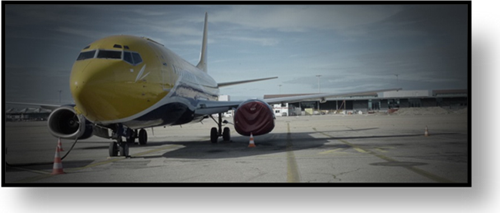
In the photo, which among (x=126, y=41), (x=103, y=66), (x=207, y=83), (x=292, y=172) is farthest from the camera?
(x=207, y=83)

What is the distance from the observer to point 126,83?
1057 centimetres

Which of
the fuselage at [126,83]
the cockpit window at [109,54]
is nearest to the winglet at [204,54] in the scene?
the fuselage at [126,83]

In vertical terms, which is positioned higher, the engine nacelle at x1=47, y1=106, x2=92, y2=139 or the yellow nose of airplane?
the yellow nose of airplane

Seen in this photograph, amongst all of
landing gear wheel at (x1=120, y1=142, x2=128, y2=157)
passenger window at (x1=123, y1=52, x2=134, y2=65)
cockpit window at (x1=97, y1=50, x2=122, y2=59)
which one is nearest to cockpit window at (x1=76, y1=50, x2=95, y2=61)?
cockpit window at (x1=97, y1=50, x2=122, y2=59)

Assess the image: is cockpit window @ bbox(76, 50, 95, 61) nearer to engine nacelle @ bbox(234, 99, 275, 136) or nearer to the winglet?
engine nacelle @ bbox(234, 99, 275, 136)

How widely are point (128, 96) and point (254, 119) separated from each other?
19.1ft

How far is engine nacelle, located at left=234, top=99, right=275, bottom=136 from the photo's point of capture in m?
15.2

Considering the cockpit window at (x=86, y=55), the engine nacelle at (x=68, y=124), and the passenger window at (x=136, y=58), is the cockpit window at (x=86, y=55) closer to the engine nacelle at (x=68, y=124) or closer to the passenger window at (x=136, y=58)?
the passenger window at (x=136, y=58)

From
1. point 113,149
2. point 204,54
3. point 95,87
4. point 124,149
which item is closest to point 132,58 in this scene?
point 95,87
